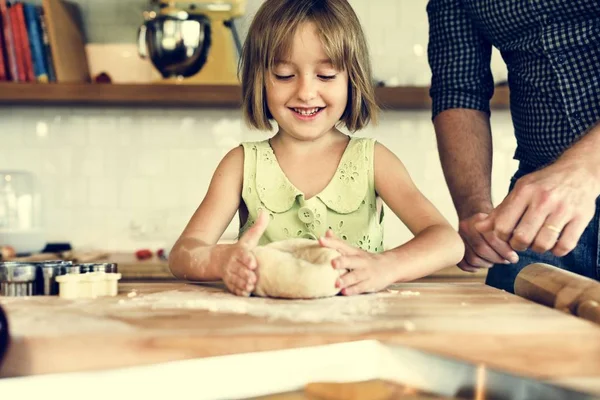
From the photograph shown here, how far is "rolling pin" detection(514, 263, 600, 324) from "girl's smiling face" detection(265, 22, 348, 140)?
562mm

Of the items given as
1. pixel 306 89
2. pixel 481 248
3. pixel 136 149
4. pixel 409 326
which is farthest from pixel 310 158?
pixel 136 149

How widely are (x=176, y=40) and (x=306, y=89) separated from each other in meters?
1.23

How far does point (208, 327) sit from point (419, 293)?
15.7 inches

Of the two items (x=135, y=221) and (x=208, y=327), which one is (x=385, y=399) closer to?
(x=208, y=327)

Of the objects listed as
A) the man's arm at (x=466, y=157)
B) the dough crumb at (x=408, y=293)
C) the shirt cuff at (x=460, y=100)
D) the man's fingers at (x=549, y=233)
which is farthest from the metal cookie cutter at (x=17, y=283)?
the shirt cuff at (x=460, y=100)

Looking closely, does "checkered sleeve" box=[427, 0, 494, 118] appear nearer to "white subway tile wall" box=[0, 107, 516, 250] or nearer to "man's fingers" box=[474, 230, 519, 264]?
"man's fingers" box=[474, 230, 519, 264]

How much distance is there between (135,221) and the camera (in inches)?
114

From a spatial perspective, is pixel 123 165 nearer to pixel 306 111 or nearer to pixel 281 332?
pixel 306 111

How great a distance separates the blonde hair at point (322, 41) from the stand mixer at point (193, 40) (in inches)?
38.2

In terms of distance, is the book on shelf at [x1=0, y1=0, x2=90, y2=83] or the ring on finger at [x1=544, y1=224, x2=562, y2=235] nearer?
the ring on finger at [x1=544, y1=224, x2=562, y2=235]

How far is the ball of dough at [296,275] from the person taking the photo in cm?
107

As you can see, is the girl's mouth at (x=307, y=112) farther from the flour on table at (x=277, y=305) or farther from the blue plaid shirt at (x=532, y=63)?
the flour on table at (x=277, y=305)

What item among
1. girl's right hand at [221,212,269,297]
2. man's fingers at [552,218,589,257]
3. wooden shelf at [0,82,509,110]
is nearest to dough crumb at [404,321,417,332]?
girl's right hand at [221,212,269,297]

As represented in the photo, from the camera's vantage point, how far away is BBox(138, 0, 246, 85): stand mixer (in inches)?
100
